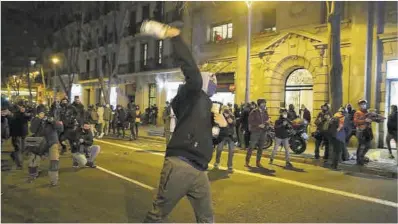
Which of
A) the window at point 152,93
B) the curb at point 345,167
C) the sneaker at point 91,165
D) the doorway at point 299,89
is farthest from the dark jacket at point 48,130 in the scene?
the window at point 152,93

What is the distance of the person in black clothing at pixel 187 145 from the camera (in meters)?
3.56

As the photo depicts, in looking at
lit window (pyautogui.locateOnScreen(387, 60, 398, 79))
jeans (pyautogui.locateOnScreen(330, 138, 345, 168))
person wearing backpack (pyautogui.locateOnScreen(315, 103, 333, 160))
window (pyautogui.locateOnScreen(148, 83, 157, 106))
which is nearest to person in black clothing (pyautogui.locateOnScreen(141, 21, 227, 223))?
jeans (pyautogui.locateOnScreen(330, 138, 345, 168))

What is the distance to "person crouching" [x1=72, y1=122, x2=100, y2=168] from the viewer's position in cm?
1047

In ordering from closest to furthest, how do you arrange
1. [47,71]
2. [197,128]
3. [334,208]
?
[197,128]
[334,208]
[47,71]

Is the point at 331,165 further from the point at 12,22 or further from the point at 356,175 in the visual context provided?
the point at 12,22

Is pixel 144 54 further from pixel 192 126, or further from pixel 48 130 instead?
pixel 192 126

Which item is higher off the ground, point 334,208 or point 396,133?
point 396,133

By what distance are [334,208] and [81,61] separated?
4659cm

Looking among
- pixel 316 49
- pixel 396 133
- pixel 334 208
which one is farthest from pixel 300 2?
pixel 334 208

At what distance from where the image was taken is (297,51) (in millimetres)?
20281

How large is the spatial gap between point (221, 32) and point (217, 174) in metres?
17.1

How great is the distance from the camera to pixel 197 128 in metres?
3.67

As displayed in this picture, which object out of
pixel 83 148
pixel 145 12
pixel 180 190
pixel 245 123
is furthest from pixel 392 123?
pixel 145 12

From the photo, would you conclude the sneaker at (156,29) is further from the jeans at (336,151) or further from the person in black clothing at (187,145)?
the jeans at (336,151)
